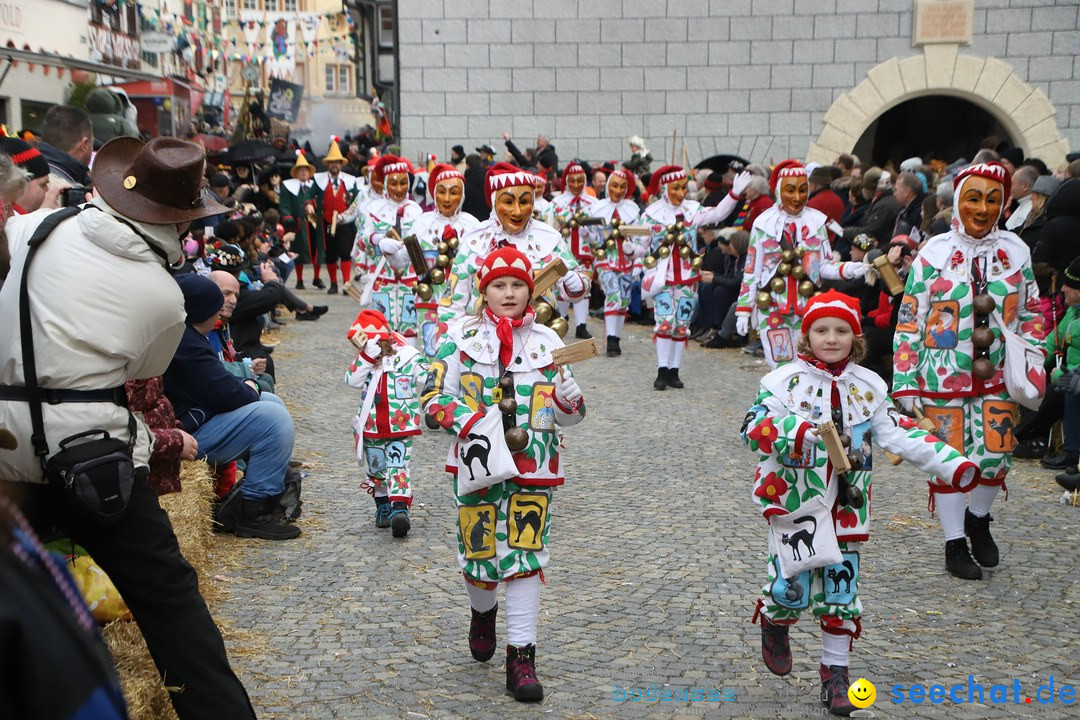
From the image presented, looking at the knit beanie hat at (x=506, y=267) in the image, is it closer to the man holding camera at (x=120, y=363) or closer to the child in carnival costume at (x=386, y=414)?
the man holding camera at (x=120, y=363)

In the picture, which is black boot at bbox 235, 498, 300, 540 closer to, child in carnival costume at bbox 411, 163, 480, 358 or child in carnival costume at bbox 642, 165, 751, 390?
child in carnival costume at bbox 411, 163, 480, 358

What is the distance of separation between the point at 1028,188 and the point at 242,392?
7.35 metres

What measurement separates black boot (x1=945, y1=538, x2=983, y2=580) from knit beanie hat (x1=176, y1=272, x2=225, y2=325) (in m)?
4.04

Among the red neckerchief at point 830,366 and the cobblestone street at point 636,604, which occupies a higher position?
the red neckerchief at point 830,366

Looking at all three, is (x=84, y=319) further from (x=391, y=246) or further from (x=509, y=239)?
(x=391, y=246)

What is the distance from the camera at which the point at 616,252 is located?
48.0 feet

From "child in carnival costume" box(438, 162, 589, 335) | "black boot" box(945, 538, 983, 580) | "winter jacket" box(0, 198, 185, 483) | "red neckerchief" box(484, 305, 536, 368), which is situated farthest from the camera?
"child in carnival costume" box(438, 162, 589, 335)

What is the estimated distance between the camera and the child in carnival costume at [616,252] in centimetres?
1398

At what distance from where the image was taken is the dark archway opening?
23.5 metres

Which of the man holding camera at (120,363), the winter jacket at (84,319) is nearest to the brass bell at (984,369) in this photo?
the man holding camera at (120,363)

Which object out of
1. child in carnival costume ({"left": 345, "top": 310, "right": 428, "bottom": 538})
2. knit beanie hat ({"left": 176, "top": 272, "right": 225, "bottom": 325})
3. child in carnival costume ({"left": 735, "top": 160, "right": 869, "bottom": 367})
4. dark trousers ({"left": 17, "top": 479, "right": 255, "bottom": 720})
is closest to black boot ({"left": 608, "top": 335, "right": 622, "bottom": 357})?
child in carnival costume ({"left": 735, "top": 160, "right": 869, "bottom": 367})

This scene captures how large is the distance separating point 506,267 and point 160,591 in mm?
2000

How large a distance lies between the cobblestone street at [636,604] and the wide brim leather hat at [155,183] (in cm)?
196

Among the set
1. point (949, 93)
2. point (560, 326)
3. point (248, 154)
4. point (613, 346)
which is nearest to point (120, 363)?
point (560, 326)
